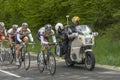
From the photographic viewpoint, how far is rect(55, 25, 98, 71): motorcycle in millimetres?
15250

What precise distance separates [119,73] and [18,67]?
4.77m

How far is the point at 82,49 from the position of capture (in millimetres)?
15852

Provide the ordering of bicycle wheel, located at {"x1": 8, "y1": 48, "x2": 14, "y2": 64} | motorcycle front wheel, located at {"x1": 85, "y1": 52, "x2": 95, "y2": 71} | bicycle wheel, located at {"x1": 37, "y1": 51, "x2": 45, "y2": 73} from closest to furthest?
motorcycle front wheel, located at {"x1": 85, "y1": 52, "x2": 95, "y2": 71} < bicycle wheel, located at {"x1": 37, "y1": 51, "x2": 45, "y2": 73} < bicycle wheel, located at {"x1": 8, "y1": 48, "x2": 14, "y2": 64}

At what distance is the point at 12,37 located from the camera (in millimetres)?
19031

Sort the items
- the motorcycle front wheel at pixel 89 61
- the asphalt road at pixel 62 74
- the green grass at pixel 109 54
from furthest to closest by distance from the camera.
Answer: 1. the green grass at pixel 109 54
2. the motorcycle front wheel at pixel 89 61
3. the asphalt road at pixel 62 74

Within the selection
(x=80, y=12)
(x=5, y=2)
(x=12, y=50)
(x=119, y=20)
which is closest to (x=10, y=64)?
(x=12, y=50)

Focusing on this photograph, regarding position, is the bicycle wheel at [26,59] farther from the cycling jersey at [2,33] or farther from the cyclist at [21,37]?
the cycling jersey at [2,33]

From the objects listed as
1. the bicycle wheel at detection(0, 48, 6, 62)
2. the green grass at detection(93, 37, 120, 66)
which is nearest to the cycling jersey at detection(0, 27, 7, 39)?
the bicycle wheel at detection(0, 48, 6, 62)

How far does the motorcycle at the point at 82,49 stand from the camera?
50.0ft

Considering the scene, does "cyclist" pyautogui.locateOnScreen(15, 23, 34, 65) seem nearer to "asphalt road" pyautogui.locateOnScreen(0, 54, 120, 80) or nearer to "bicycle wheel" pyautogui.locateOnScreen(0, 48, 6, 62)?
"asphalt road" pyautogui.locateOnScreen(0, 54, 120, 80)

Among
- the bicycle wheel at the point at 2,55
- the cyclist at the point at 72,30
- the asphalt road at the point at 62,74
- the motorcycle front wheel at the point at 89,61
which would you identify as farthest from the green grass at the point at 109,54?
the bicycle wheel at the point at 2,55

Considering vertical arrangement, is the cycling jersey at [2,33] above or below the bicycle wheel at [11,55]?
above

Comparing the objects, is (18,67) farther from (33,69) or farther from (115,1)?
(115,1)

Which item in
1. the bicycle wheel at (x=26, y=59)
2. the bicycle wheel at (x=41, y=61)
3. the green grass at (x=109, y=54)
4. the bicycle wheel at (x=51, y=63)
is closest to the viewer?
the bicycle wheel at (x=51, y=63)
